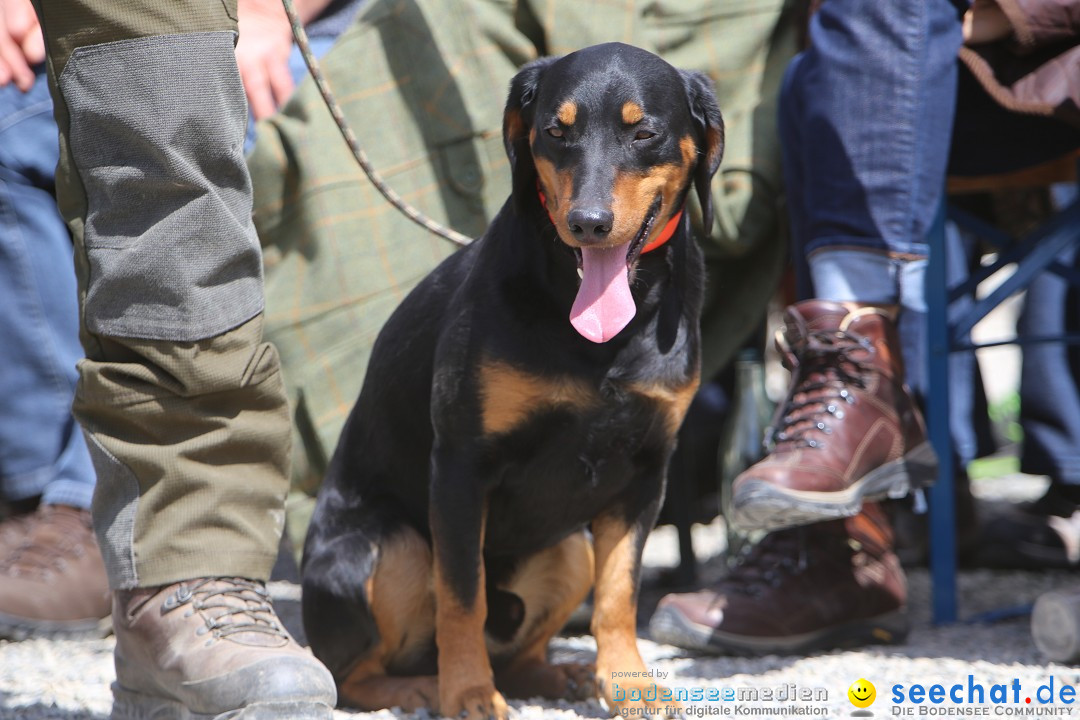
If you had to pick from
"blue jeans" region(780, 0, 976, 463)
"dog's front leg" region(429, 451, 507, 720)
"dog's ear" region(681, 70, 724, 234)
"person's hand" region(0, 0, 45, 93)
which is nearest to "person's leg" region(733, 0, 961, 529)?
"blue jeans" region(780, 0, 976, 463)

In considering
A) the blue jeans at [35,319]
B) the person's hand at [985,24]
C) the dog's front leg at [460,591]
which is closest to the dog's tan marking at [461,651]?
the dog's front leg at [460,591]

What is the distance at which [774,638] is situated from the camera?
9.75ft

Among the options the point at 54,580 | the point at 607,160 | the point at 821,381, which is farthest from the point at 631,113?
the point at 54,580

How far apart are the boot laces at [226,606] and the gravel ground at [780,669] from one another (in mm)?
365

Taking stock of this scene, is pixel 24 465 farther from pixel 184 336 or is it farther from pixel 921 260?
pixel 921 260

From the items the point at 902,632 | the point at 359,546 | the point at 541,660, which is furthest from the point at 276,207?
the point at 902,632

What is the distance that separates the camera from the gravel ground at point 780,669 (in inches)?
96.9

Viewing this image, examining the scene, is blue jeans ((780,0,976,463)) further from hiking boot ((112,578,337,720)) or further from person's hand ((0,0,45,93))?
person's hand ((0,0,45,93))

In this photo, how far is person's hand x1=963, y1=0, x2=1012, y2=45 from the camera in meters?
3.02

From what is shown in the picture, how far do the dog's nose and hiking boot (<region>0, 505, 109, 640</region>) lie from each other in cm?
186

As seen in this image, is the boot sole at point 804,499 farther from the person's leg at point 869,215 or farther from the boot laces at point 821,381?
the boot laces at point 821,381

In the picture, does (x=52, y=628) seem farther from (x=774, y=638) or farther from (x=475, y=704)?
(x=774, y=638)

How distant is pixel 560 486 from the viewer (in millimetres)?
2471

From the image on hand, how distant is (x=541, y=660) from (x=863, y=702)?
2.53ft
